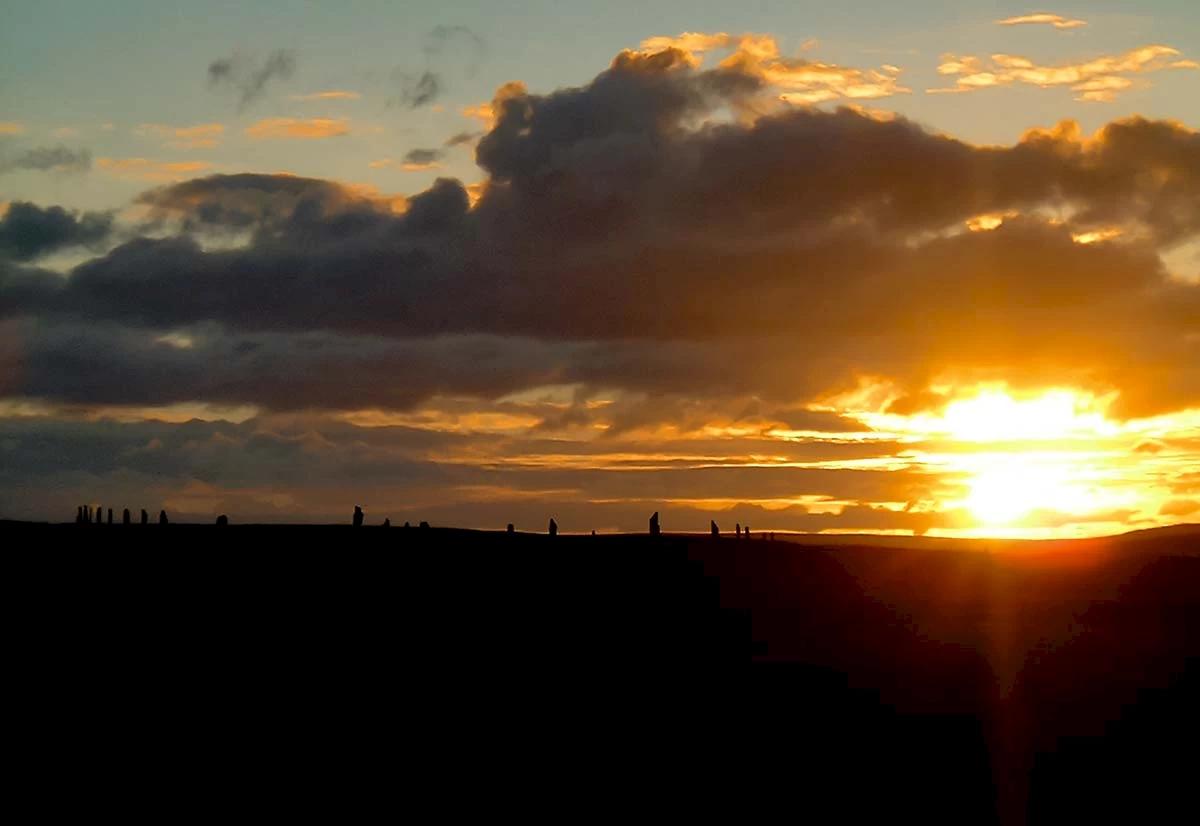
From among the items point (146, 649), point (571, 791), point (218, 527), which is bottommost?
point (571, 791)

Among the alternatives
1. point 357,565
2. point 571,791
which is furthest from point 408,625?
point 571,791

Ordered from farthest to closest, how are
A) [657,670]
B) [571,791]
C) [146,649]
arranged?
[657,670] < [146,649] < [571,791]

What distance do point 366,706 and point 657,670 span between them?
8.22m

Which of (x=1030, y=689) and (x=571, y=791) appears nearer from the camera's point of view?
(x=571, y=791)

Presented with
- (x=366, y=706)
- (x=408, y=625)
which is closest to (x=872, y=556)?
(x=408, y=625)

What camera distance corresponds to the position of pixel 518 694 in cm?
3588

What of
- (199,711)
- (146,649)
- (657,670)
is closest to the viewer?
(199,711)

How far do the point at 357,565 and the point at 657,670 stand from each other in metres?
10.0

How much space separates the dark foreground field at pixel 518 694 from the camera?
30.6 m

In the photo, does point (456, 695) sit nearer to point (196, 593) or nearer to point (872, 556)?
point (196, 593)

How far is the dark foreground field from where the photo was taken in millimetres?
30594

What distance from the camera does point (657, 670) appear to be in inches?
1529

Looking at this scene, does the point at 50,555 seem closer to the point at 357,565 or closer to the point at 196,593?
the point at 196,593

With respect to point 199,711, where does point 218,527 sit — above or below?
above
